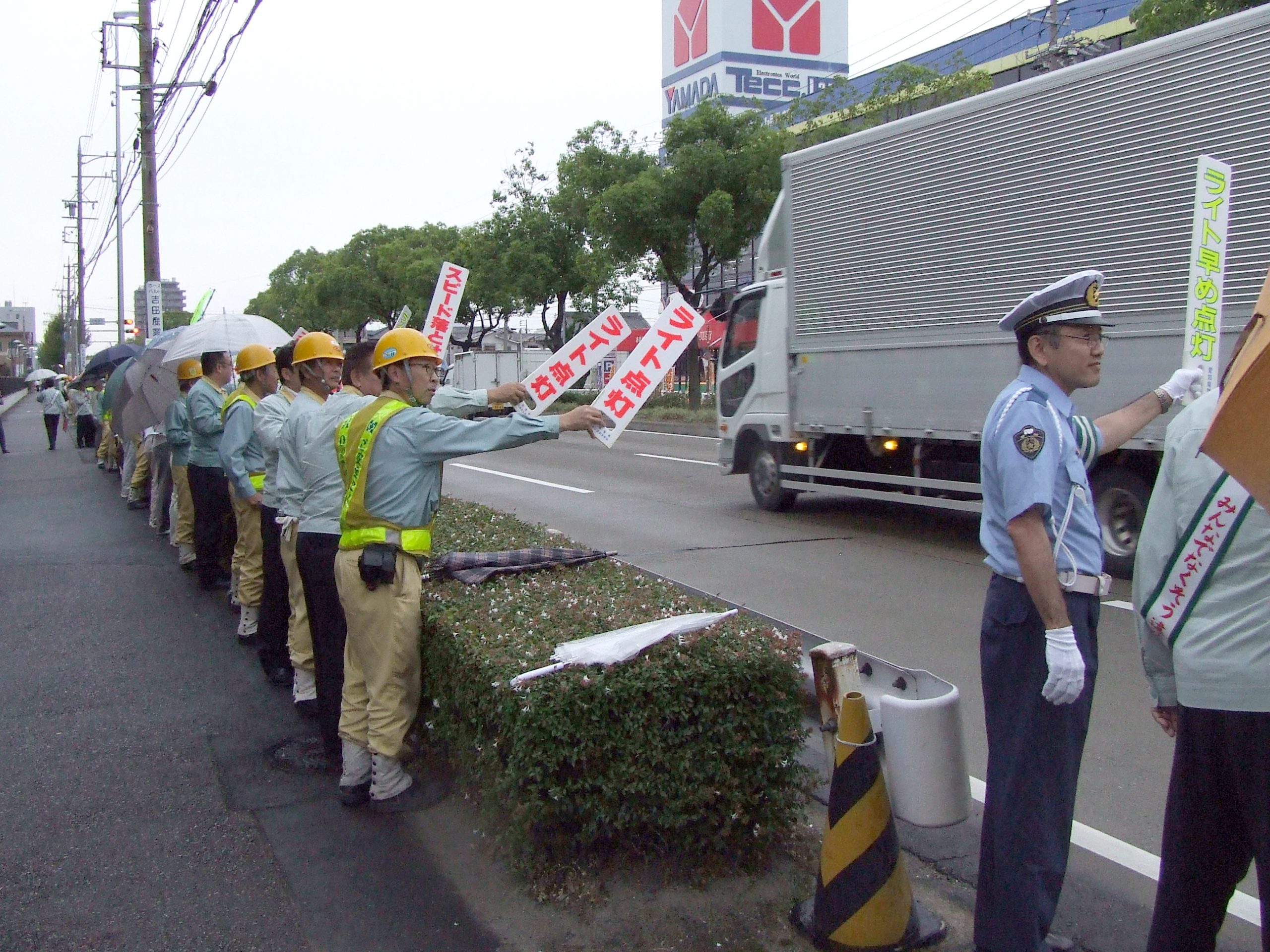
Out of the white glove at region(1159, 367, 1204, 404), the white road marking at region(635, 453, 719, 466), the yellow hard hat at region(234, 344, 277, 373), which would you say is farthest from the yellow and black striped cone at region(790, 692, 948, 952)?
the white road marking at region(635, 453, 719, 466)

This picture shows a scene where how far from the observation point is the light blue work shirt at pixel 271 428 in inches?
238

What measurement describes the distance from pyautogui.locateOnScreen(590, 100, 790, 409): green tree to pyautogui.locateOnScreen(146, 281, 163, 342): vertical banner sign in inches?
460

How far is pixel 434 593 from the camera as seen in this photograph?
183 inches

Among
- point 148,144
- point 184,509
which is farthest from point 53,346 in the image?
point 184,509

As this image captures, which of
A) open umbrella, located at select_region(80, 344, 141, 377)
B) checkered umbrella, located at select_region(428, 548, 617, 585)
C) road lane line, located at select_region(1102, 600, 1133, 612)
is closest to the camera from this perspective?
checkered umbrella, located at select_region(428, 548, 617, 585)

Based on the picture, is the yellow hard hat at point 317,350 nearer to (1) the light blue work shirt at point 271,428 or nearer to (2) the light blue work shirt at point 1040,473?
(1) the light blue work shirt at point 271,428

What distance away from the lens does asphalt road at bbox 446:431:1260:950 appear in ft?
15.1

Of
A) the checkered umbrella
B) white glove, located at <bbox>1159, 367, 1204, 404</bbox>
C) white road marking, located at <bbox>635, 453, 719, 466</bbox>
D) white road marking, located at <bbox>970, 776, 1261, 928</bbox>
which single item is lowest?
white road marking, located at <bbox>970, 776, 1261, 928</bbox>

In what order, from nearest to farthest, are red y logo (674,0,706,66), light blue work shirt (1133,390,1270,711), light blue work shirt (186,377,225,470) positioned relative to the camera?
1. light blue work shirt (1133,390,1270,711)
2. light blue work shirt (186,377,225,470)
3. red y logo (674,0,706,66)

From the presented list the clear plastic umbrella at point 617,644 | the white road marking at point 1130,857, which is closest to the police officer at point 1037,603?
the white road marking at point 1130,857

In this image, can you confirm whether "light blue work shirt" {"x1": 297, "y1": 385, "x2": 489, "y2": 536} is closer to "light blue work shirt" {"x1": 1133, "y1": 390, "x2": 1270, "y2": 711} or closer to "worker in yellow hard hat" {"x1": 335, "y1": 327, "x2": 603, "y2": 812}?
"worker in yellow hard hat" {"x1": 335, "y1": 327, "x2": 603, "y2": 812}

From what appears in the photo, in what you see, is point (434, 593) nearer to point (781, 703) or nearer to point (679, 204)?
point (781, 703)

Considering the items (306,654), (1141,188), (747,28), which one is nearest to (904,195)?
(1141,188)

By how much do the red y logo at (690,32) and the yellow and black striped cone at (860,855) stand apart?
5068 cm
